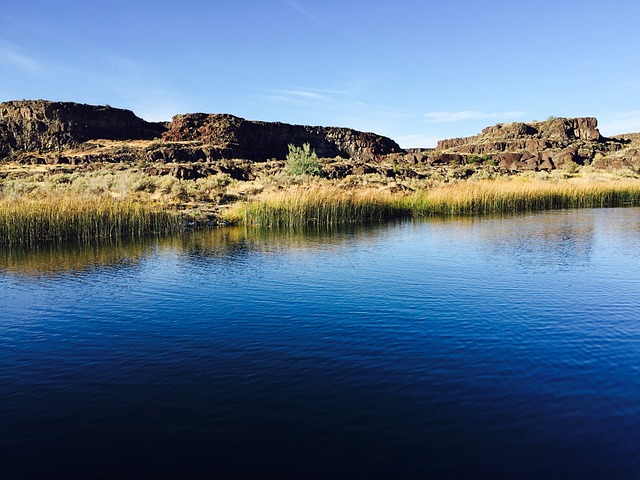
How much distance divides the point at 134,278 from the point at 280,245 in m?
5.74

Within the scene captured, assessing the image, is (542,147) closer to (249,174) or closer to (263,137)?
(263,137)

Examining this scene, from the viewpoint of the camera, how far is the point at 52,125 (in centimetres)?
7888

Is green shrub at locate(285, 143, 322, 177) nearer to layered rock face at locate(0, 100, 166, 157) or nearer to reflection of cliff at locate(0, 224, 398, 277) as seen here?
A: reflection of cliff at locate(0, 224, 398, 277)

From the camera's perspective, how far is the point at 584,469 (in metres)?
3.83

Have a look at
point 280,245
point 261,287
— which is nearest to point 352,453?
point 261,287

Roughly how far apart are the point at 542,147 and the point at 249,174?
5325cm

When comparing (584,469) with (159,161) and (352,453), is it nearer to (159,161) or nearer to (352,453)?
(352,453)

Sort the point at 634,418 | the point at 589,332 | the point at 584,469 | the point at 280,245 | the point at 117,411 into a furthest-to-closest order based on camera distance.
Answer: the point at 280,245, the point at 589,332, the point at 117,411, the point at 634,418, the point at 584,469

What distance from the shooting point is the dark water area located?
161 inches

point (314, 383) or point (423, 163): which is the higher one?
point (423, 163)

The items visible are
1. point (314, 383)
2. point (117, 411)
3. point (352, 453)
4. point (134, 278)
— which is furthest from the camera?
point (134, 278)

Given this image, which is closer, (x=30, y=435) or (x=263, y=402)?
(x=30, y=435)

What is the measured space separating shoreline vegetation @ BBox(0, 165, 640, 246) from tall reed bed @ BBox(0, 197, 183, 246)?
3 cm

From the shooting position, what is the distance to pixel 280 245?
53.4 ft
